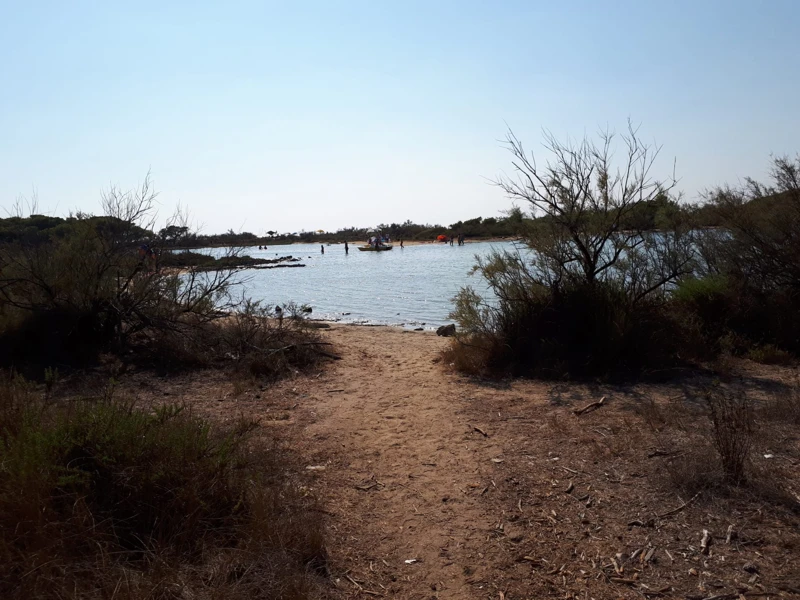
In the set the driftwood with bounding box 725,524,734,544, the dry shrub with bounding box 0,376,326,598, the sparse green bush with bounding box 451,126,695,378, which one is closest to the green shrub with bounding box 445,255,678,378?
the sparse green bush with bounding box 451,126,695,378

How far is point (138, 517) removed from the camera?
354 cm

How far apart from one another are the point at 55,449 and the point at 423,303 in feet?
73.0

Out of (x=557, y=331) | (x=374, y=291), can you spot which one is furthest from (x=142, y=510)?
(x=374, y=291)

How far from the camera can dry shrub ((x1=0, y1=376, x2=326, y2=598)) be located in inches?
116

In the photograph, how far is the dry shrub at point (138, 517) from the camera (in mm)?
2941

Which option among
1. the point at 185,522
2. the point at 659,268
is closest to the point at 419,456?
the point at 185,522

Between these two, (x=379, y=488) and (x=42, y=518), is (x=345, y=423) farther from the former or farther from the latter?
(x=42, y=518)

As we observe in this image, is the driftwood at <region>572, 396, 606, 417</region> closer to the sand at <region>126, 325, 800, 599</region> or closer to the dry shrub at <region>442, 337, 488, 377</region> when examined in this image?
the sand at <region>126, 325, 800, 599</region>

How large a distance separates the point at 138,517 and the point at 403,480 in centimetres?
241

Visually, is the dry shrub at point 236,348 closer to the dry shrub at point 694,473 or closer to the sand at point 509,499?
the sand at point 509,499

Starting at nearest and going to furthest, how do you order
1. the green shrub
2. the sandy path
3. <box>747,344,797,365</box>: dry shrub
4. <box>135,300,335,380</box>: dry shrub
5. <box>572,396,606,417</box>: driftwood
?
the sandy path → <box>572,396,606,417</box>: driftwood → the green shrub → <box>747,344,797,365</box>: dry shrub → <box>135,300,335,380</box>: dry shrub

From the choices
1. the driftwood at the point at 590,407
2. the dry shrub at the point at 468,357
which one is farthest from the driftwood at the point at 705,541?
the dry shrub at the point at 468,357

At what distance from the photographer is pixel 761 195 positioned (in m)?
12.7

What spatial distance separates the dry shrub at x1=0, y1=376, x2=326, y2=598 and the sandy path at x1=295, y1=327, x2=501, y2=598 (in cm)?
43
